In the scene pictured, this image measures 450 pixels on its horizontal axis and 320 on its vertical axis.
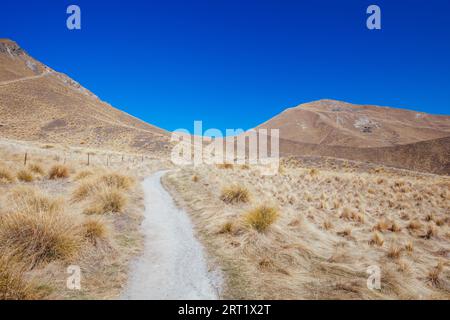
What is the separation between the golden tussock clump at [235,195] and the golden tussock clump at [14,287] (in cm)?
750

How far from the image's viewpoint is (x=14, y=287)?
3.83m

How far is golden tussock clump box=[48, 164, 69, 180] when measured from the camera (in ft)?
47.9

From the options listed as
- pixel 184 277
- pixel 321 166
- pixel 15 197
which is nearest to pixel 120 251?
pixel 184 277

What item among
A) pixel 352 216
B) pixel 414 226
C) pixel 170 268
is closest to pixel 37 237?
pixel 170 268

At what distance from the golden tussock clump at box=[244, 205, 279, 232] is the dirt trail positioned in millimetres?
1506

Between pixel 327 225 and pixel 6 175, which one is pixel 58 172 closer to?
pixel 6 175

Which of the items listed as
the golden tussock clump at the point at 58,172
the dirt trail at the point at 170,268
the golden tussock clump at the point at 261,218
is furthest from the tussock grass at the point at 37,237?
the golden tussock clump at the point at 58,172

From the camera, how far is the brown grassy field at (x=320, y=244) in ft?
16.5

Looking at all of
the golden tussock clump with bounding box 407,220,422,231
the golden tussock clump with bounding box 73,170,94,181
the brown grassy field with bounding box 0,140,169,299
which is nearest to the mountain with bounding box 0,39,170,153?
the golden tussock clump with bounding box 73,170,94,181

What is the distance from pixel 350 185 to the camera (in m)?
19.0

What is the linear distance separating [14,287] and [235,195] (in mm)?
8091

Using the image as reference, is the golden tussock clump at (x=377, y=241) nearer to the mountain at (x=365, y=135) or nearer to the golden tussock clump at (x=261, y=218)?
the golden tussock clump at (x=261, y=218)

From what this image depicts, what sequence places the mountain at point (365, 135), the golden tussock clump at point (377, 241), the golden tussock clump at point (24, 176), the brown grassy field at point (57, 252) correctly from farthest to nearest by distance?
the mountain at point (365, 135) < the golden tussock clump at point (24, 176) < the golden tussock clump at point (377, 241) < the brown grassy field at point (57, 252)

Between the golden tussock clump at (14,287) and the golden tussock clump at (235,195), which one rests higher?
the golden tussock clump at (235,195)
